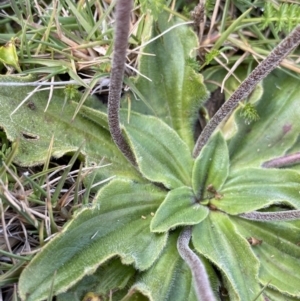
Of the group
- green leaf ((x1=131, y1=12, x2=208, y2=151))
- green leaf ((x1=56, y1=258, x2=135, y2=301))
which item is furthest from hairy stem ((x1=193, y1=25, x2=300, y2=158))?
green leaf ((x1=56, y1=258, x2=135, y2=301))

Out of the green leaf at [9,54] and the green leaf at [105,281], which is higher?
the green leaf at [9,54]

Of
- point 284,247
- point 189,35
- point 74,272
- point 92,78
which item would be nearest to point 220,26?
point 189,35

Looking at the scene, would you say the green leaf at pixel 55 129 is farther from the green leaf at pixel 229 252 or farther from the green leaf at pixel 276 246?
the green leaf at pixel 276 246

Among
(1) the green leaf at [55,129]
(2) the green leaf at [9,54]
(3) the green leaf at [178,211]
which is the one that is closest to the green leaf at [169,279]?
(3) the green leaf at [178,211]

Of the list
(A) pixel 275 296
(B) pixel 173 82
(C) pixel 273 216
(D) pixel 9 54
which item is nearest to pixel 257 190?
(C) pixel 273 216

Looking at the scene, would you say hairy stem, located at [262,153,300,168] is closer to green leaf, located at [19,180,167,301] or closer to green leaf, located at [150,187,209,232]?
green leaf, located at [150,187,209,232]

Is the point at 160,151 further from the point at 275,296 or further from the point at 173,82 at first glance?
the point at 275,296
